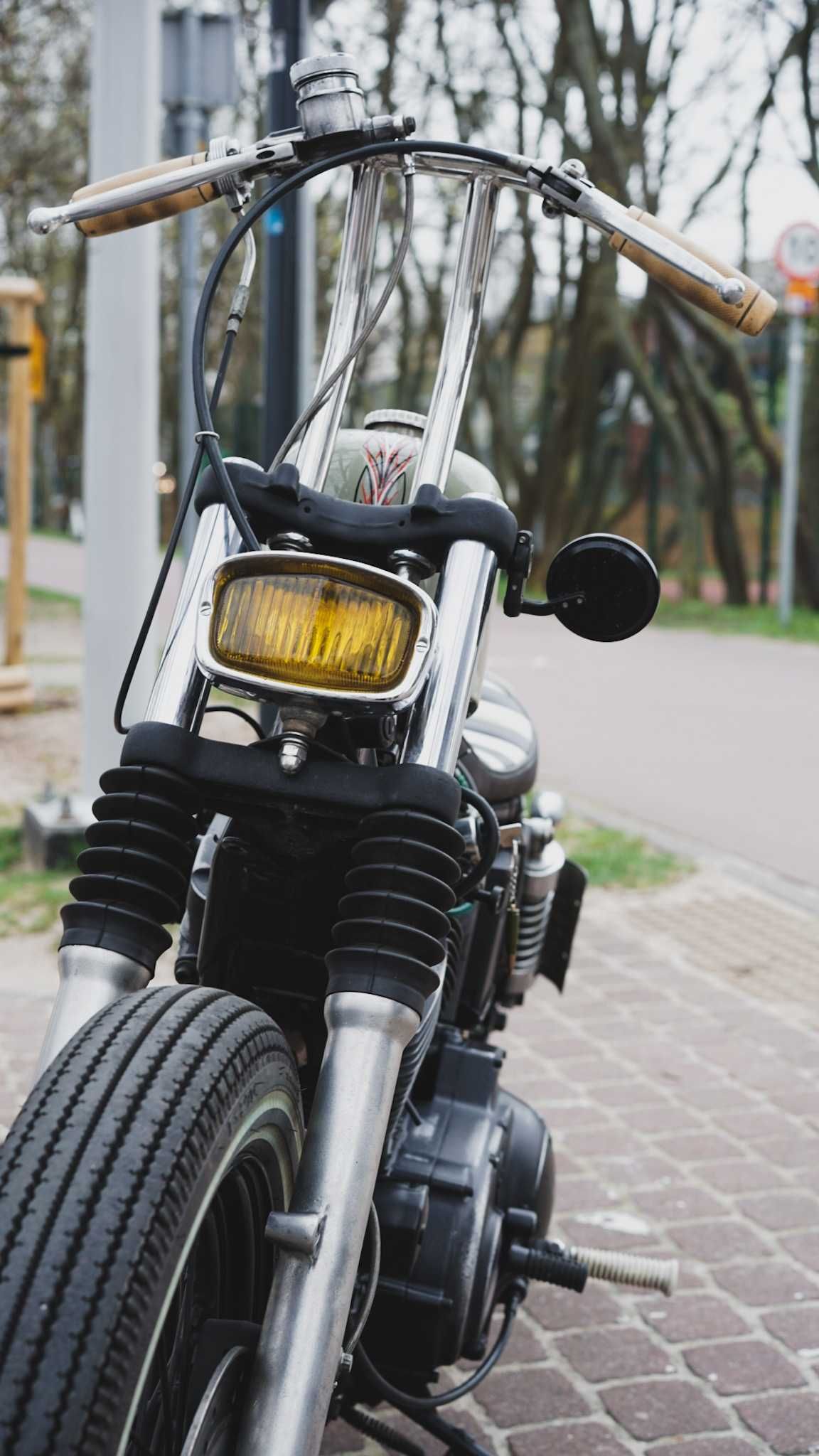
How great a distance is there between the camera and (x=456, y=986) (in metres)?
2.56

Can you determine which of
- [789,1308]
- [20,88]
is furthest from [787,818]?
[20,88]

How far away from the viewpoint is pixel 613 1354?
3070mm

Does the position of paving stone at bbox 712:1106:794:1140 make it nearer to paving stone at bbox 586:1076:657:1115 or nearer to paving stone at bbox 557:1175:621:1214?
paving stone at bbox 586:1076:657:1115

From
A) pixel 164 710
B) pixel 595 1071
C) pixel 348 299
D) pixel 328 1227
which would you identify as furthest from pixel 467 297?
pixel 595 1071

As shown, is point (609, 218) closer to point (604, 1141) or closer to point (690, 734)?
point (604, 1141)

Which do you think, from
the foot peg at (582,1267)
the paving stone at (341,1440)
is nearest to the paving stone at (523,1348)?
the foot peg at (582,1267)

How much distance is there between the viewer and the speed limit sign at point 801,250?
47.3 ft

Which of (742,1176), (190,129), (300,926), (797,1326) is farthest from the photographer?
Result: (190,129)

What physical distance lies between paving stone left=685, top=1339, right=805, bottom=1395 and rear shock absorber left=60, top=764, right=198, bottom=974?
1.67 metres

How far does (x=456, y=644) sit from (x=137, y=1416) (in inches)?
34.8

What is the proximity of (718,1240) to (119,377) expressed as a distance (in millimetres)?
3894

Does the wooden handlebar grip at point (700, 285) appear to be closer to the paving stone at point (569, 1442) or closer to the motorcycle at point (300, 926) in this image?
the motorcycle at point (300, 926)

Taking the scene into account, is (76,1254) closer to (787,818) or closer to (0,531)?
(787,818)

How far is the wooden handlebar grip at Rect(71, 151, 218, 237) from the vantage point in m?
2.22
